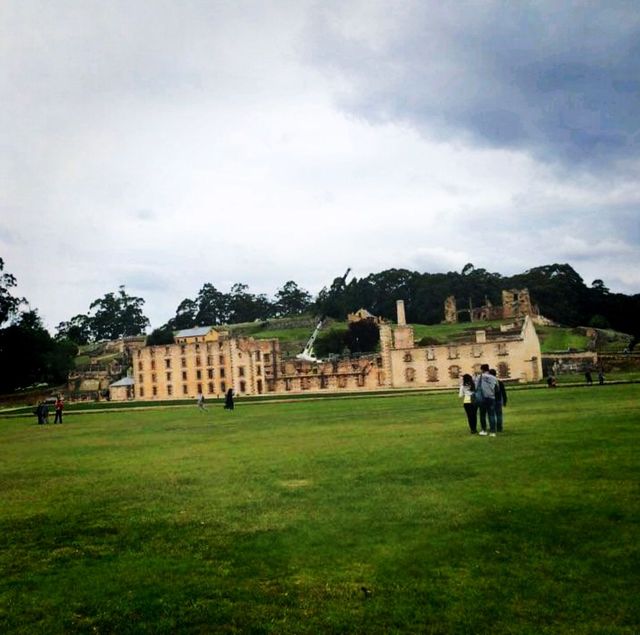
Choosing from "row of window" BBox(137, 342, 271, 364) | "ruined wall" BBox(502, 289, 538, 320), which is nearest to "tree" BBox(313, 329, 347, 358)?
"row of window" BBox(137, 342, 271, 364)

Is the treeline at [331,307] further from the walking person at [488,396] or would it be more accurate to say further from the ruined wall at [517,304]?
the walking person at [488,396]

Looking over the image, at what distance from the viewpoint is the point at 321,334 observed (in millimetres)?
114000

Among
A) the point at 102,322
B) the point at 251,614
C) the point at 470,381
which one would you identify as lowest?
the point at 251,614

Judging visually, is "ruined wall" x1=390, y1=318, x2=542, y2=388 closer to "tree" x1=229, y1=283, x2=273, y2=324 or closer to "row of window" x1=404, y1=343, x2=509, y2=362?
"row of window" x1=404, y1=343, x2=509, y2=362

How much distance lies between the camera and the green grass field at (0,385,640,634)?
552cm

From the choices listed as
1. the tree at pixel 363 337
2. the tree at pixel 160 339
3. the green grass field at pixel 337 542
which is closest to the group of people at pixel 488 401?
the green grass field at pixel 337 542

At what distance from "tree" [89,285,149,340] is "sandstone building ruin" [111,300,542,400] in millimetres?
84170

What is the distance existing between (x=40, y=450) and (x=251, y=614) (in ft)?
50.9

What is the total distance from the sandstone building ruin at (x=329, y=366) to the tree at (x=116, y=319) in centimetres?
8417

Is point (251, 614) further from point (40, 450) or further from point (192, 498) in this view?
point (40, 450)

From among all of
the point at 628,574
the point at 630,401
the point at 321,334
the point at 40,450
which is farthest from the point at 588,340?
the point at 628,574

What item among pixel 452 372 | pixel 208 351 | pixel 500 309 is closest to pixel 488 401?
pixel 452 372

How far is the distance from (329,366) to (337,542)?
218 ft

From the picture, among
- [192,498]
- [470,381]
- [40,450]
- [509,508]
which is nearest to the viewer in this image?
[509,508]
